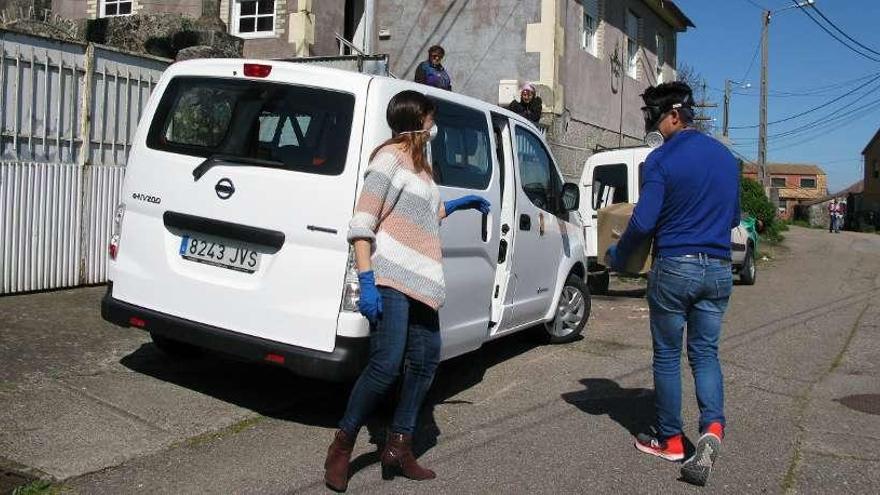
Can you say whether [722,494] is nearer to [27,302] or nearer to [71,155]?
[27,302]

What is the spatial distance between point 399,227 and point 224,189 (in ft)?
4.26

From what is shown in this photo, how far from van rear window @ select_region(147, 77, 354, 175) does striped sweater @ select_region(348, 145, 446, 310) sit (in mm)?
645

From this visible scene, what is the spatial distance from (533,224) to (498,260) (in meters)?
0.78

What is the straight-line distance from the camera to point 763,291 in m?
13.5

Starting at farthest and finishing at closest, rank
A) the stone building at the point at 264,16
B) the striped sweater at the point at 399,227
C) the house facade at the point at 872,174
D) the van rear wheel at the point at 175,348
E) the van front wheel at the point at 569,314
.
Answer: the house facade at the point at 872,174
the stone building at the point at 264,16
the van front wheel at the point at 569,314
the van rear wheel at the point at 175,348
the striped sweater at the point at 399,227

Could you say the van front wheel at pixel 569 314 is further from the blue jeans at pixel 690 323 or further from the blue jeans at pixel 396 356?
the blue jeans at pixel 396 356

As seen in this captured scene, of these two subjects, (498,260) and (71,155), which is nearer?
(498,260)

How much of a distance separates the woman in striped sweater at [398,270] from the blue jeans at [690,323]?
51.4 inches

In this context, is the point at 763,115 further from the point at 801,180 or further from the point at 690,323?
the point at 801,180

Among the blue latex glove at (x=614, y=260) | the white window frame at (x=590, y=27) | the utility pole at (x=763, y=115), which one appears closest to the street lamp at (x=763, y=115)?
the utility pole at (x=763, y=115)

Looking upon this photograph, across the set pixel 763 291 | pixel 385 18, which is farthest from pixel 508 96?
pixel 763 291

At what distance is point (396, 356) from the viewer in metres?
4.03

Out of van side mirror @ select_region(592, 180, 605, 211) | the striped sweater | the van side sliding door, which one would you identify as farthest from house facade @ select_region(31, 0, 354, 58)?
the striped sweater

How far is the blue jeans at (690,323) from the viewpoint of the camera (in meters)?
4.53
